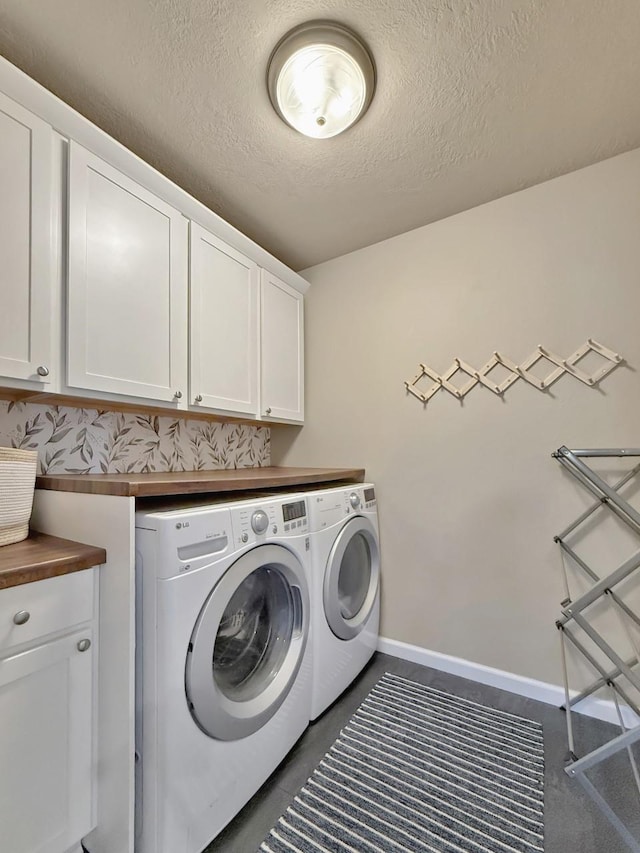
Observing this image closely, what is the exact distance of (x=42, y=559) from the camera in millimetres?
914

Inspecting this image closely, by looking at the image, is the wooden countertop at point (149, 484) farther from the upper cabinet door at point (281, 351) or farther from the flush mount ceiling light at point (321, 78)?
the flush mount ceiling light at point (321, 78)

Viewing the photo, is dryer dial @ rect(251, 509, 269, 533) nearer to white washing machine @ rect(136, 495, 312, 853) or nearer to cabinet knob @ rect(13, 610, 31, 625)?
Answer: white washing machine @ rect(136, 495, 312, 853)

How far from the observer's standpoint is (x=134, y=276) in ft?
4.65

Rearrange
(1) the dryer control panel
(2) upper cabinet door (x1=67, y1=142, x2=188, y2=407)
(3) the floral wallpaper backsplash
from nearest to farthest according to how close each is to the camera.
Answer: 1. (2) upper cabinet door (x1=67, y1=142, x2=188, y2=407)
2. (3) the floral wallpaper backsplash
3. (1) the dryer control panel

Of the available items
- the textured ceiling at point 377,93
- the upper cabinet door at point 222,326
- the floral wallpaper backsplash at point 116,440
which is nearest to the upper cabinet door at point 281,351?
the upper cabinet door at point 222,326

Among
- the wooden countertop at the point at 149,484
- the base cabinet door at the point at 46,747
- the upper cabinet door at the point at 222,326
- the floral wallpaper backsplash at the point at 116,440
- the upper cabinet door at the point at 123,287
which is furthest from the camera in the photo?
the upper cabinet door at the point at 222,326

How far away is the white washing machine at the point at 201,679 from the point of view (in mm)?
914

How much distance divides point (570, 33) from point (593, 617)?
6.86 ft

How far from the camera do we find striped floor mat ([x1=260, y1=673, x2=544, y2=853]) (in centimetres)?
106

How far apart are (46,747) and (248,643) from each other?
58 centimetres

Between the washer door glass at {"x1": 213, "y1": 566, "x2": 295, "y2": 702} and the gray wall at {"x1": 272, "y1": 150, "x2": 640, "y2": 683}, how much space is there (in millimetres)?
879

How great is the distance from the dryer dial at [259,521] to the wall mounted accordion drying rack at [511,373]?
1.16 m

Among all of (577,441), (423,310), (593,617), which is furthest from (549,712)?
(423,310)

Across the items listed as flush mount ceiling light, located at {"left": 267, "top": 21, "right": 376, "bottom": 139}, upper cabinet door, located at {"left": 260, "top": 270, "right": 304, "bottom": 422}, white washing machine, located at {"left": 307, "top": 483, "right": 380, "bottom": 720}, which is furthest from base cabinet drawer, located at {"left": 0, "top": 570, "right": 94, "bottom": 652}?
flush mount ceiling light, located at {"left": 267, "top": 21, "right": 376, "bottom": 139}
